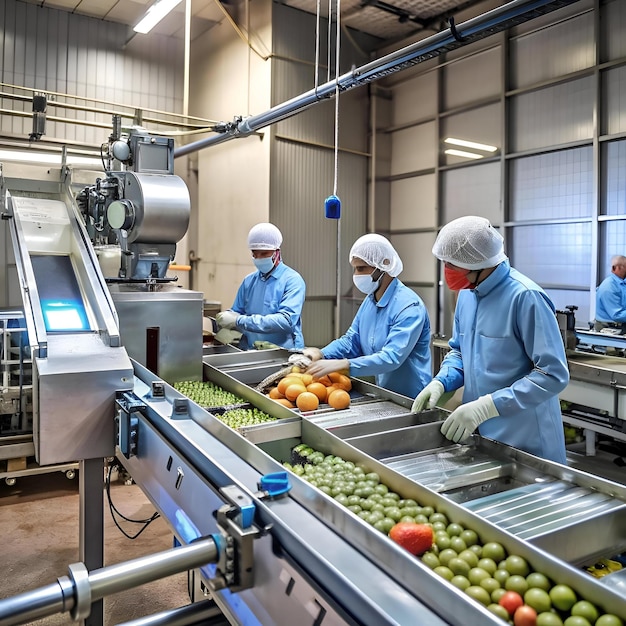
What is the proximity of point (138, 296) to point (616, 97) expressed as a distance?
506 centimetres

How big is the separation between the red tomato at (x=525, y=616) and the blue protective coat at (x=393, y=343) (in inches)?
62.0

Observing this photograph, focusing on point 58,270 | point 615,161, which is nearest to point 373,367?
point 58,270

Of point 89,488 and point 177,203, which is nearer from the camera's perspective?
point 89,488

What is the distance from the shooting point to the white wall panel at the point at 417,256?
23.7 feet

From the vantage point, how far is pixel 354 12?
6766 mm

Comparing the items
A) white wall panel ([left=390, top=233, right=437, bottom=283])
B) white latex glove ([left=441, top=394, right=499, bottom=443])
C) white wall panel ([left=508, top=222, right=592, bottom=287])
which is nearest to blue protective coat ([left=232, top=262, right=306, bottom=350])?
white latex glove ([left=441, top=394, right=499, bottom=443])

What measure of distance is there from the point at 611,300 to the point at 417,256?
250 cm

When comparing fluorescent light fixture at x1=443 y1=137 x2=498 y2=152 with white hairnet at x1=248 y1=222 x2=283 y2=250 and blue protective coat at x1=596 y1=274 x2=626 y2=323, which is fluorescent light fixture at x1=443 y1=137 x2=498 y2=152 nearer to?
blue protective coat at x1=596 y1=274 x2=626 y2=323

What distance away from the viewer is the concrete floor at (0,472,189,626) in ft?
8.93

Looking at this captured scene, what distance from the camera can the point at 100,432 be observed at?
6.17 feet

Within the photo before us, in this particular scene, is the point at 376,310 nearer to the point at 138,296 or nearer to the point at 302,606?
the point at 138,296

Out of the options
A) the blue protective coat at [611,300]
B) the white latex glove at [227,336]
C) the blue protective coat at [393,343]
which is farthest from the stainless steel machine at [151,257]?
the blue protective coat at [611,300]

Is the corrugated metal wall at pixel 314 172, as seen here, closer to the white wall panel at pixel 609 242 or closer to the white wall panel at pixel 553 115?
the white wall panel at pixel 553 115

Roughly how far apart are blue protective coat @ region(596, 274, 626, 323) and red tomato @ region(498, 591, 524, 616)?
5.05 metres
